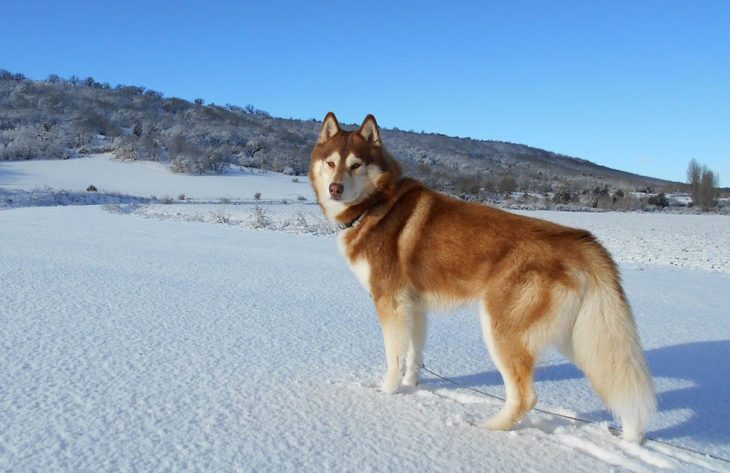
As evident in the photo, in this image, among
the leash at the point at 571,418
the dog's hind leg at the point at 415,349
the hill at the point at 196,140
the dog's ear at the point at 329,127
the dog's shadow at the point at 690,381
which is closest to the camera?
the leash at the point at 571,418

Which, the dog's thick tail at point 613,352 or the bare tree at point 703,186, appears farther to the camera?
the bare tree at point 703,186

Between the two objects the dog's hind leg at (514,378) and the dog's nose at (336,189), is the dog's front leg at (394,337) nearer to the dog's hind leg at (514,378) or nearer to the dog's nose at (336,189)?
the dog's hind leg at (514,378)

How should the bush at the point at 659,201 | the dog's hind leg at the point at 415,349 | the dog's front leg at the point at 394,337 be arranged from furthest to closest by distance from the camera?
the bush at the point at 659,201 → the dog's hind leg at the point at 415,349 → the dog's front leg at the point at 394,337

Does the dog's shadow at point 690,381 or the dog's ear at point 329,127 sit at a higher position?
the dog's ear at point 329,127

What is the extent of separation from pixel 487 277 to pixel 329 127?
1.95 metres

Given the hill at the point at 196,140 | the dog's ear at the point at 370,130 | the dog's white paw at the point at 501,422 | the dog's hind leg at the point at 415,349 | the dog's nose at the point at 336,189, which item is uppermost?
the hill at the point at 196,140

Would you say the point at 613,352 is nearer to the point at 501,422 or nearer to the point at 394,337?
the point at 501,422

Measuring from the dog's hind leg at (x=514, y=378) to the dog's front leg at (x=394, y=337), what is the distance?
0.69 m

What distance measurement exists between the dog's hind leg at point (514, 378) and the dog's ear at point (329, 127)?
7.08 feet

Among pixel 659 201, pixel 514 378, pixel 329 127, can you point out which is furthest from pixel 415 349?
pixel 659 201

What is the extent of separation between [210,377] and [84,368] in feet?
2.76

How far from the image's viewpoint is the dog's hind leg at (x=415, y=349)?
3.47m

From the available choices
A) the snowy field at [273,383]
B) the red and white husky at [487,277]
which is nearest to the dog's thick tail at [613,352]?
the red and white husky at [487,277]

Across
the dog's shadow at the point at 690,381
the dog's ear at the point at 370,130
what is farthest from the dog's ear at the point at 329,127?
the dog's shadow at the point at 690,381
